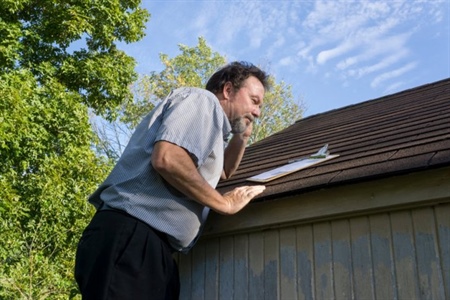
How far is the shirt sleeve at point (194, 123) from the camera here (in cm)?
269

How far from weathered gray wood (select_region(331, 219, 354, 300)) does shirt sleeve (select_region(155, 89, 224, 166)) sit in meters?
1.04

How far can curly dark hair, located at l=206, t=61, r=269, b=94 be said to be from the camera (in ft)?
11.1

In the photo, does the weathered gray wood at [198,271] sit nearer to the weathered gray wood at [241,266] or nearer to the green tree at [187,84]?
the weathered gray wood at [241,266]

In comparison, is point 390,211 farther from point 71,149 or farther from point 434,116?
point 71,149

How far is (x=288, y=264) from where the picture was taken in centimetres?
339

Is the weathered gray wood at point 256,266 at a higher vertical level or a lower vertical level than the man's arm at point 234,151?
lower

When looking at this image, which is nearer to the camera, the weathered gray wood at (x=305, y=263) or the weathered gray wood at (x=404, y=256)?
the weathered gray wood at (x=404, y=256)

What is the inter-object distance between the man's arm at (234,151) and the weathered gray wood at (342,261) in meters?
1.08

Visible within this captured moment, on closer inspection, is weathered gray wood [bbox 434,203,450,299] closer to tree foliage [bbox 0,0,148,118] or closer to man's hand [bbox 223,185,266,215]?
man's hand [bbox 223,185,266,215]

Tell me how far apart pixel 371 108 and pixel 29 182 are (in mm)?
6692

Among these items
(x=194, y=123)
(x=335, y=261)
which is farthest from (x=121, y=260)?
(x=335, y=261)

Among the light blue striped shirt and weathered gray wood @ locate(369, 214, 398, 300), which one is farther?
weathered gray wood @ locate(369, 214, 398, 300)

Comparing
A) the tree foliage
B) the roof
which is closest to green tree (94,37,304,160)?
the tree foliage

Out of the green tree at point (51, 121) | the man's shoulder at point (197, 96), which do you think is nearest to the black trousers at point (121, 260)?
the man's shoulder at point (197, 96)
